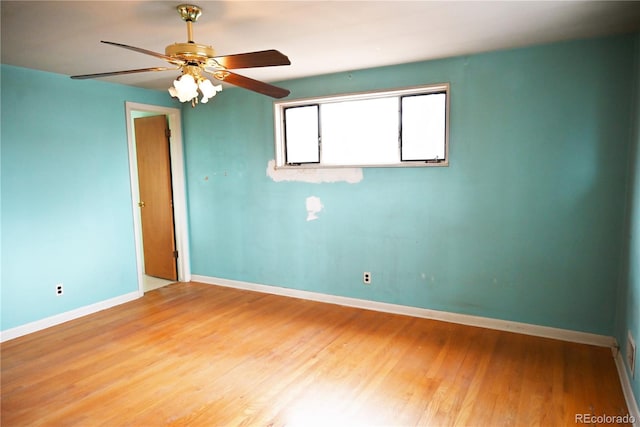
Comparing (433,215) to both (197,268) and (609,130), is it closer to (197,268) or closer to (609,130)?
(609,130)

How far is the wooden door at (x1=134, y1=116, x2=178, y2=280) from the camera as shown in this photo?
16.4ft

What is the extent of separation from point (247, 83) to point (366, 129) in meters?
A: 1.72

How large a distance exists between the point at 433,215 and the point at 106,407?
2810 millimetres

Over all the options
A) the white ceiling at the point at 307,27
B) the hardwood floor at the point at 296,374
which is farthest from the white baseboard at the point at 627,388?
the white ceiling at the point at 307,27

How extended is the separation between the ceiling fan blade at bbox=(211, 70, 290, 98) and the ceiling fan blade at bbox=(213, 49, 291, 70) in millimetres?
159

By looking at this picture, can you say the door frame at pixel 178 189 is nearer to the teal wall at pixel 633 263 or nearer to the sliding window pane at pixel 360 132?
the sliding window pane at pixel 360 132

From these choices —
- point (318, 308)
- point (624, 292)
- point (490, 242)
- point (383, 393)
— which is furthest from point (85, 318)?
point (624, 292)

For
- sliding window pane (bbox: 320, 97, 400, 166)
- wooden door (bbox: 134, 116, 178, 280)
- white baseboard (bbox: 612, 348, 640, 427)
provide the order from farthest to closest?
1. wooden door (bbox: 134, 116, 178, 280)
2. sliding window pane (bbox: 320, 97, 400, 166)
3. white baseboard (bbox: 612, 348, 640, 427)

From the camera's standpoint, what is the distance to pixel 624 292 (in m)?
2.73

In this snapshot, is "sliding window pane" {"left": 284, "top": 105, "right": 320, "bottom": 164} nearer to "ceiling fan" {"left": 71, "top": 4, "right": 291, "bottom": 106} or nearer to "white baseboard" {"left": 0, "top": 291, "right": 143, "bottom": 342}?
"ceiling fan" {"left": 71, "top": 4, "right": 291, "bottom": 106}

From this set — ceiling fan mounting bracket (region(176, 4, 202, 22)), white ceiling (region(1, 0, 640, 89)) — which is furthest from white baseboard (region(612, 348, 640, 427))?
ceiling fan mounting bracket (region(176, 4, 202, 22))

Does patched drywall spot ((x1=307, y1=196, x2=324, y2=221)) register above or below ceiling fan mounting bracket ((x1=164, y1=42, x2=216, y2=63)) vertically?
below

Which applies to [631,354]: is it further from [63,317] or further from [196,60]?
[63,317]

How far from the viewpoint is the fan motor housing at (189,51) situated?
2029 millimetres
